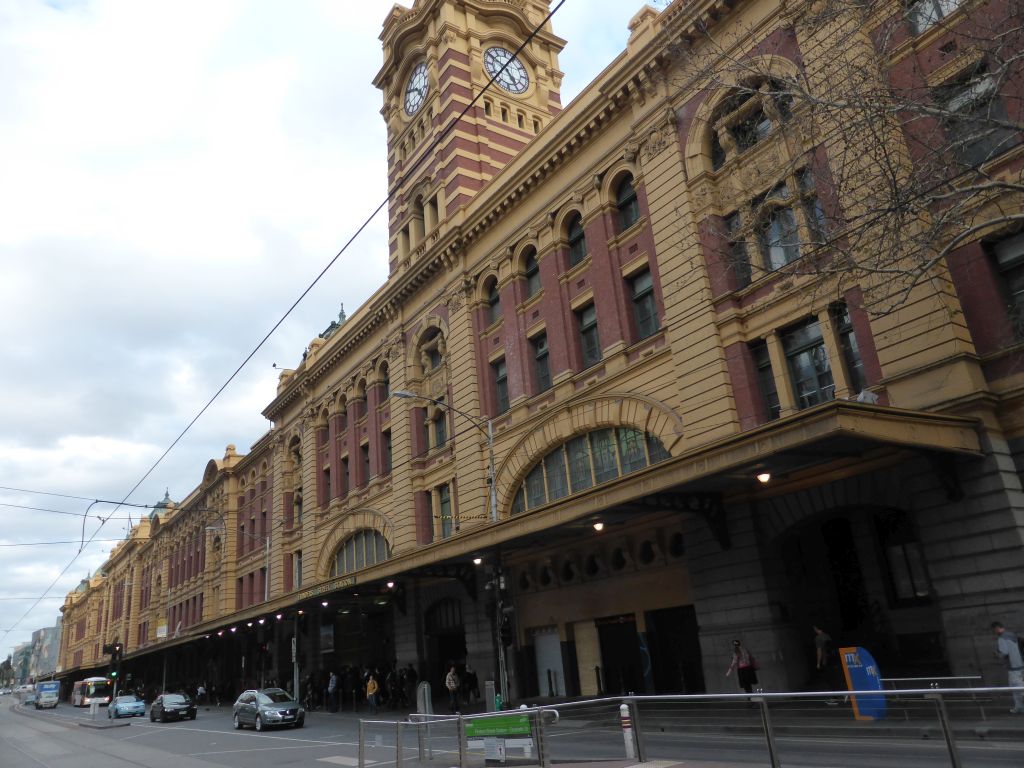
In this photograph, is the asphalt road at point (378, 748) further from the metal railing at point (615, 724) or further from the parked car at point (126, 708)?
the parked car at point (126, 708)

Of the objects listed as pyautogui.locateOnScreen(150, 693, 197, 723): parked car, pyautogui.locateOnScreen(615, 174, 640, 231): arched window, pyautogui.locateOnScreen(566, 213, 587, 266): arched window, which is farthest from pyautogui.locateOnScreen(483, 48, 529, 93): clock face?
pyautogui.locateOnScreen(150, 693, 197, 723): parked car

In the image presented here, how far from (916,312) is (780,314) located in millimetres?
3797

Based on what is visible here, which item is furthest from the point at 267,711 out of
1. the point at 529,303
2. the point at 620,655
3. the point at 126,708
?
the point at 126,708

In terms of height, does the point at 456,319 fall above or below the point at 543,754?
above

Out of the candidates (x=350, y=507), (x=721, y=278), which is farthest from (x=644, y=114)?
(x=350, y=507)

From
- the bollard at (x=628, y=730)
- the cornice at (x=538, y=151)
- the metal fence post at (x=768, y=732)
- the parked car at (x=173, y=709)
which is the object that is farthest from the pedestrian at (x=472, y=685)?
the metal fence post at (x=768, y=732)

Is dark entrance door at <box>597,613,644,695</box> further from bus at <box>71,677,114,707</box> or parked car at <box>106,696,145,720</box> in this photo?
bus at <box>71,677,114,707</box>

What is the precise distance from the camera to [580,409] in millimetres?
26703

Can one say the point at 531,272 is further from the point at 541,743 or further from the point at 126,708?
the point at 126,708

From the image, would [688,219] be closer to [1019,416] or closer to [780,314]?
[780,314]

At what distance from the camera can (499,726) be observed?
13164 millimetres

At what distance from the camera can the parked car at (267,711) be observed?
2808cm

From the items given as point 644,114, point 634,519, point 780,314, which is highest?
point 644,114

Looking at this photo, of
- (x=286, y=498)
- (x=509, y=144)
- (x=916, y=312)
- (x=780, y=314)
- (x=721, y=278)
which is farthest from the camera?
(x=286, y=498)
